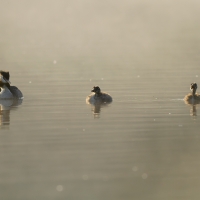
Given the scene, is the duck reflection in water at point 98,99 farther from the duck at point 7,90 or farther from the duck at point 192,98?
the duck at point 7,90

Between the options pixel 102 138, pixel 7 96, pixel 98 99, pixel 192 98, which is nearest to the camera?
pixel 102 138

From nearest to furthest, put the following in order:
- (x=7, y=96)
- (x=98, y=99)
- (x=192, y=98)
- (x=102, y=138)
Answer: (x=102, y=138)
(x=192, y=98)
(x=98, y=99)
(x=7, y=96)

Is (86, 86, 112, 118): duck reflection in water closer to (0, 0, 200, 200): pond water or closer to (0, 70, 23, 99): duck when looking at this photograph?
(0, 0, 200, 200): pond water

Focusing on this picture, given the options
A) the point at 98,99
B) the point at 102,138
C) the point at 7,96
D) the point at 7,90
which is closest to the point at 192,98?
the point at 98,99

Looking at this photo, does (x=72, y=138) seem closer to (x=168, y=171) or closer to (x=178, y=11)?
(x=168, y=171)

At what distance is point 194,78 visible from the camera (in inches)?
1231

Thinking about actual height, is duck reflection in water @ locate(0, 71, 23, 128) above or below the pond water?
above

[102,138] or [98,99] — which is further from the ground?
[98,99]

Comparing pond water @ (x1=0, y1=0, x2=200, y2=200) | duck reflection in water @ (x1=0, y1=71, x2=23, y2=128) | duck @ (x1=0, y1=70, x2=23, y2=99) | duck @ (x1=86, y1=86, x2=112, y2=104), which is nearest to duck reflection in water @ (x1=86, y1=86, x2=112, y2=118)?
duck @ (x1=86, y1=86, x2=112, y2=104)

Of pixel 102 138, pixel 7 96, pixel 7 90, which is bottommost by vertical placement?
Result: pixel 102 138

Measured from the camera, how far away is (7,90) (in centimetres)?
2683

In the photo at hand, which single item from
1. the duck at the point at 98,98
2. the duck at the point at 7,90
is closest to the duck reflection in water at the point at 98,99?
the duck at the point at 98,98

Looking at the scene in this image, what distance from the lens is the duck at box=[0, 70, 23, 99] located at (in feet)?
85.9

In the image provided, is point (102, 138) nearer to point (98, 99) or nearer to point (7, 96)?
point (98, 99)
